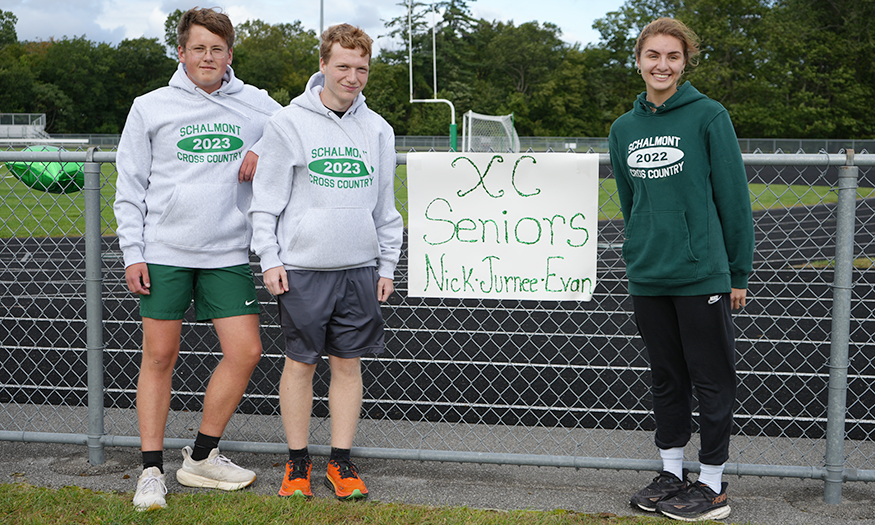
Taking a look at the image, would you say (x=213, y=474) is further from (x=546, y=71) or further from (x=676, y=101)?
(x=546, y=71)

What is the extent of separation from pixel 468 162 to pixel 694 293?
1082 millimetres

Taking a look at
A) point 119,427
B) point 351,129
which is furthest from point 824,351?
point 119,427

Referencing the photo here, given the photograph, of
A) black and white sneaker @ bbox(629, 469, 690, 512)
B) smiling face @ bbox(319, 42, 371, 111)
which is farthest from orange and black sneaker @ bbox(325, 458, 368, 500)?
smiling face @ bbox(319, 42, 371, 111)

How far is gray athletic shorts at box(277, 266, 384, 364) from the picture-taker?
9.93 ft

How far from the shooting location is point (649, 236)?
286 centimetres

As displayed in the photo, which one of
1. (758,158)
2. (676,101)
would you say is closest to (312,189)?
(676,101)

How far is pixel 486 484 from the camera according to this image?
3387 mm

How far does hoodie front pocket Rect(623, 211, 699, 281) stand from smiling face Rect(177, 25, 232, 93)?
1.74m

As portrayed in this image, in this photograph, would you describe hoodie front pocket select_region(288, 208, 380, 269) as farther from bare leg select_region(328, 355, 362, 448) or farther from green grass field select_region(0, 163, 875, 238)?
green grass field select_region(0, 163, 875, 238)

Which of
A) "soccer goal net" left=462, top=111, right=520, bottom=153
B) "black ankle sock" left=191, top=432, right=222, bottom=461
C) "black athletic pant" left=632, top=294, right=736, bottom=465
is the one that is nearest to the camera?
"black athletic pant" left=632, top=294, right=736, bottom=465

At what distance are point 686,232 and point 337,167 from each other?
1.34m

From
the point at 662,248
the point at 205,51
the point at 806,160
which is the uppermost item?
the point at 205,51

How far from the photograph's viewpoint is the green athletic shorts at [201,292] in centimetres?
307

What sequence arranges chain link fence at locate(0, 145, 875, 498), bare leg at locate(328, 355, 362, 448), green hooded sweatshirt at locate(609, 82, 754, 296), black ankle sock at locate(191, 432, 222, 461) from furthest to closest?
chain link fence at locate(0, 145, 875, 498) < black ankle sock at locate(191, 432, 222, 461) < bare leg at locate(328, 355, 362, 448) < green hooded sweatshirt at locate(609, 82, 754, 296)
